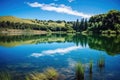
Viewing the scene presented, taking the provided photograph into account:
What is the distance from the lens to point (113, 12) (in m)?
Result: 123

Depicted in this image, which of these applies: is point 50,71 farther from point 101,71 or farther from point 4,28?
point 4,28

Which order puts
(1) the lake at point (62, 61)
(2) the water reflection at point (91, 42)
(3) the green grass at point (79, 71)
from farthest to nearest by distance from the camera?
(2) the water reflection at point (91, 42), (1) the lake at point (62, 61), (3) the green grass at point (79, 71)

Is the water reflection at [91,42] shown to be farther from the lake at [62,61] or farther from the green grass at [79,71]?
the green grass at [79,71]

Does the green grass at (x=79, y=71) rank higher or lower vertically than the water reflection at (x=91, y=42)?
higher

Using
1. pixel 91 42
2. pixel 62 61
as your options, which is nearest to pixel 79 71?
pixel 62 61

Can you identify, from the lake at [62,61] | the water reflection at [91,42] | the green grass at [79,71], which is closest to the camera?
the green grass at [79,71]

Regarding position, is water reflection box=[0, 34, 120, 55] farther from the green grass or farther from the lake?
the green grass

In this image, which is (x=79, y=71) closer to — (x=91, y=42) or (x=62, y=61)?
(x=62, y=61)

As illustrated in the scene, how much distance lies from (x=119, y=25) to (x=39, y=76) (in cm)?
10407

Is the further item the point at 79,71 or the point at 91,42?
the point at 91,42

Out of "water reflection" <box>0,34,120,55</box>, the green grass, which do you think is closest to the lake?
"water reflection" <box>0,34,120,55</box>

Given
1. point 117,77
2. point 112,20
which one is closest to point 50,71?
point 117,77

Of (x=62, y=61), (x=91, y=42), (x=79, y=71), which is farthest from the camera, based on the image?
(x=91, y=42)

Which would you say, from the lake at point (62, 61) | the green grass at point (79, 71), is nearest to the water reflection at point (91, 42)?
the lake at point (62, 61)
